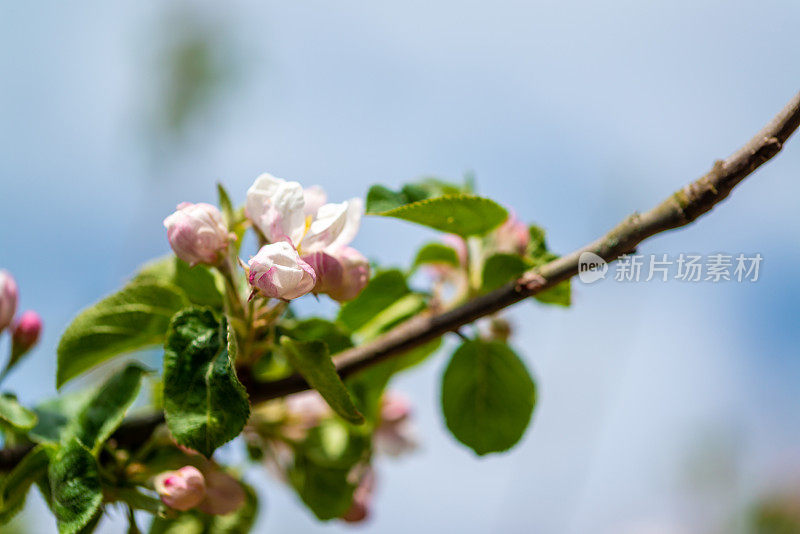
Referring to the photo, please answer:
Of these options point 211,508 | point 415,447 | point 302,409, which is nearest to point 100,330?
point 211,508

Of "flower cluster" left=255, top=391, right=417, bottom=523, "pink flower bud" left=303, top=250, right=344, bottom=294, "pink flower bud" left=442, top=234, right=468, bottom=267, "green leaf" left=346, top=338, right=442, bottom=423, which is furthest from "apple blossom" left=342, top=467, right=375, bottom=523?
"pink flower bud" left=303, top=250, right=344, bottom=294

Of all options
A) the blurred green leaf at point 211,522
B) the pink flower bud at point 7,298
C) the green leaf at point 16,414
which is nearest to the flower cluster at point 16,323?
the pink flower bud at point 7,298

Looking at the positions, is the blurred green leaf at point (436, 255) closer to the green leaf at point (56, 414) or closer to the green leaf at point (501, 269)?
the green leaf at point (501, 269)

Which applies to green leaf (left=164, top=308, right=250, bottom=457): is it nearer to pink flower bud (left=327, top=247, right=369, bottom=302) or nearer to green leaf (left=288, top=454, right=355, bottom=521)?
pink flower bud (left=327, top=247, right=369, bottom=302)

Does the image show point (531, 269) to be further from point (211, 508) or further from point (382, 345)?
point (211, 508)

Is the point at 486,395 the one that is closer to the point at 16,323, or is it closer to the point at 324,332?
the point at 324,332

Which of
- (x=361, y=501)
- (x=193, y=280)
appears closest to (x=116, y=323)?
(x=193, y=280)
